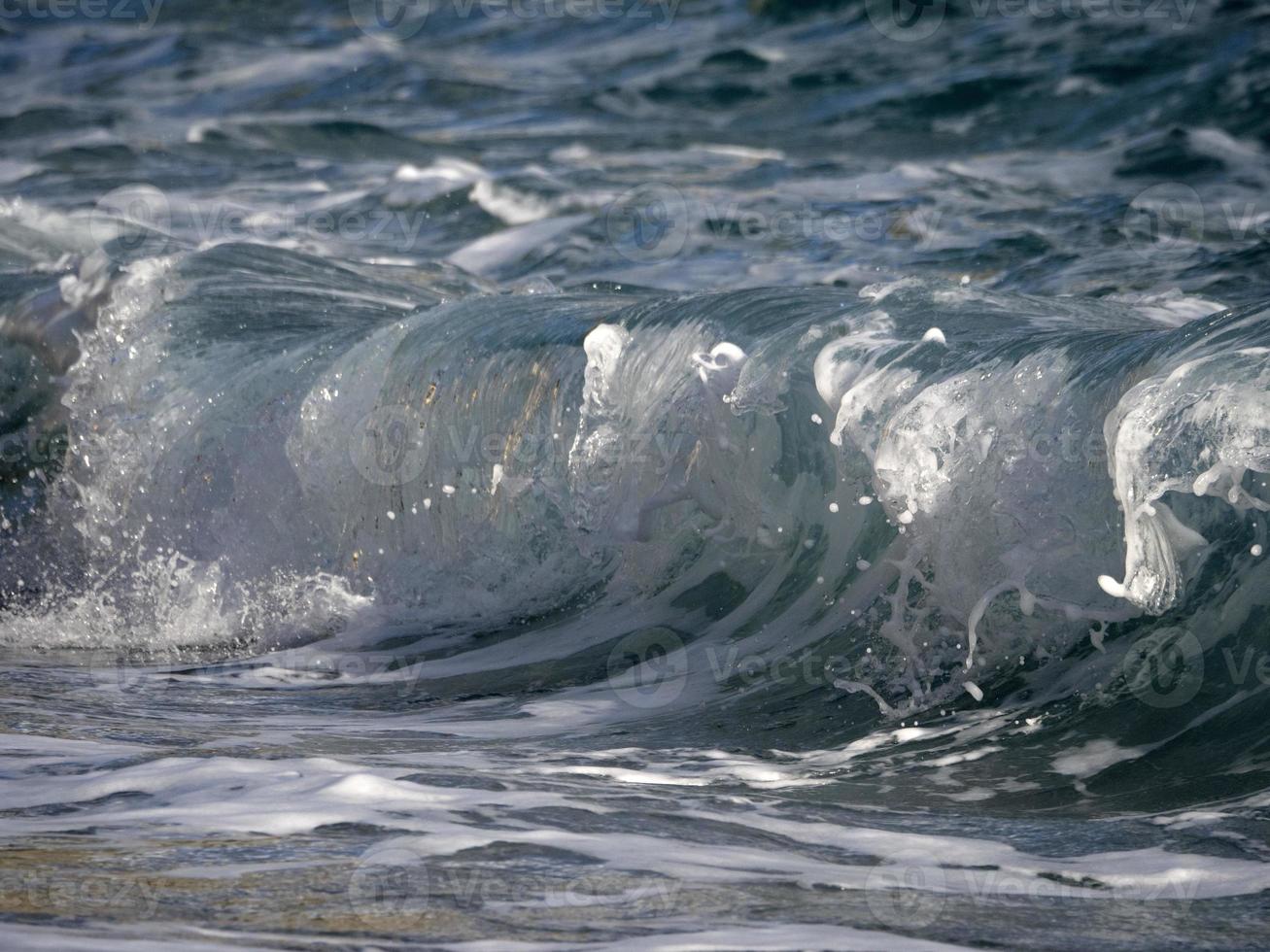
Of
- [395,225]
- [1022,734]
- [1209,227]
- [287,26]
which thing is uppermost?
[287,26]

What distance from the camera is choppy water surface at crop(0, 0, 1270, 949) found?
2619mm

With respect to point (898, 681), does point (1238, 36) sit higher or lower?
higher

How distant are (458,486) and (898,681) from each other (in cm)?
190

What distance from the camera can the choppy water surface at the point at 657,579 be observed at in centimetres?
262

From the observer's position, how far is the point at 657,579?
5062mm

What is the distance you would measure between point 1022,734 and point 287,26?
14.9 m

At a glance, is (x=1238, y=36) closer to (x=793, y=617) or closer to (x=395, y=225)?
(x=395, y=225)

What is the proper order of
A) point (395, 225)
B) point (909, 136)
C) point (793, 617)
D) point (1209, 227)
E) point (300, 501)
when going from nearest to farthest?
point (793, 617), point (300, 501), point (1209, 227), point (395, 225), point (909, 136)

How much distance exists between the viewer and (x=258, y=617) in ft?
17.0

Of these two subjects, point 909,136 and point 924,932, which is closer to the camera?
point 924,932

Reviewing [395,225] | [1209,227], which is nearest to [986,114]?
[1209,227]

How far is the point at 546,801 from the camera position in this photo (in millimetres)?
3115

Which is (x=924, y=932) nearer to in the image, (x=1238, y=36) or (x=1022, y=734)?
(x=1022, y=734)

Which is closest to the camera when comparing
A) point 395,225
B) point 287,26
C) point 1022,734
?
point 1022,734
